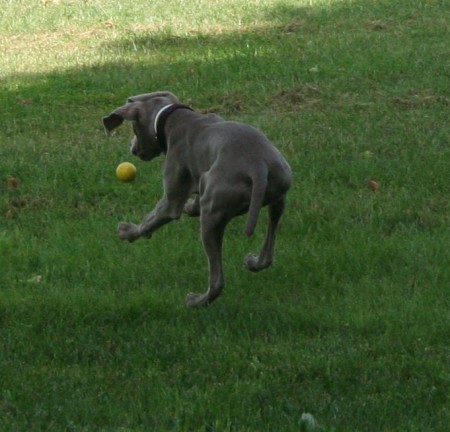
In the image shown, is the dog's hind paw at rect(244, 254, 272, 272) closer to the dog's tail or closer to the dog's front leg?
the dog's front leg

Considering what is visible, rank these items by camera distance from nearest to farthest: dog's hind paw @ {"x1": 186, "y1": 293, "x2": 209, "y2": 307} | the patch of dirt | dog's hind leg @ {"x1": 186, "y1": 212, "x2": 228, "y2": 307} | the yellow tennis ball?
1. dog's hind leg @ {"x1": 186, "y1": 212, "x2": 228, "y2": 307}
2. dog's hind paw @ {"x1": 186, "y1": 293, "x2": 209, "y2": 307}
3. the yellow tennis ball
4. the patch of dirt

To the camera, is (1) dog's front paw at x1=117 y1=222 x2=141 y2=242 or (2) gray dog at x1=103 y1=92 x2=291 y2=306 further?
(1) dog's front paw at x1=117 y1=222 x2=141 y2=242

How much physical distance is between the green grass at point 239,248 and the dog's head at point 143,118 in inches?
31.6

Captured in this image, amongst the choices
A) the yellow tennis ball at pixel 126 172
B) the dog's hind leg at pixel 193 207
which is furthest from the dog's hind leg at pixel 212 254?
→ the yellow tennis ball at pixel 126 172

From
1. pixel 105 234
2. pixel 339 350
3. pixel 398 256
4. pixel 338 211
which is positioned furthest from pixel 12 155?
pixel 339 350

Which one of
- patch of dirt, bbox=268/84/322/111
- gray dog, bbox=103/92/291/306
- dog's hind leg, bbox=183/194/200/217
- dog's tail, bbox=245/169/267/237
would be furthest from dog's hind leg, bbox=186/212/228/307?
patch of dirt, bbox=268/84/322/111

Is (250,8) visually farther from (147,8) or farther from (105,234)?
(105,234)

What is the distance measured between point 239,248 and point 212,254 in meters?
1.21

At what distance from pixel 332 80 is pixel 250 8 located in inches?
153

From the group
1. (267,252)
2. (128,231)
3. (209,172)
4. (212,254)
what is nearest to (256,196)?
(209,172)

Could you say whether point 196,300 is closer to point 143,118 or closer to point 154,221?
point 154,221

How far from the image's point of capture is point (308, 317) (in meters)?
6.79

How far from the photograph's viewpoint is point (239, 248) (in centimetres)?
802

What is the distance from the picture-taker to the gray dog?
6516mm
